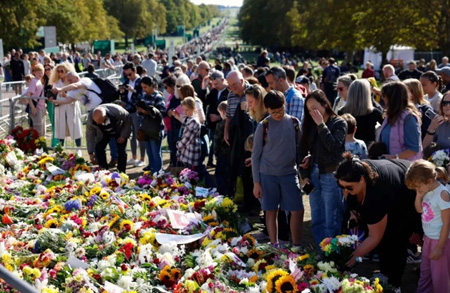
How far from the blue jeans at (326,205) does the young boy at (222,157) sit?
2.27 metres

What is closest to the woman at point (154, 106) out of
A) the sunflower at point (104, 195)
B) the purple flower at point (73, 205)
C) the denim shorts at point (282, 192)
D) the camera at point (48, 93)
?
the camera at point (48, 93)

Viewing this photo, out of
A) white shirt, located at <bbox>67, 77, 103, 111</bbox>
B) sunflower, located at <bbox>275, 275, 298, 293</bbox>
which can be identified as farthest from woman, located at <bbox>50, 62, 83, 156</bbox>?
sunflower, located at <bbox>275, 275, 298, 293</bbox>

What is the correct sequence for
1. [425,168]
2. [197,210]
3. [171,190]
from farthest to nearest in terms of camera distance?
[171,190], [197,210], [425,168]

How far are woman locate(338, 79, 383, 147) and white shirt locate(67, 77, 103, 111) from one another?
492cm

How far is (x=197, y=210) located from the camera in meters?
6.42

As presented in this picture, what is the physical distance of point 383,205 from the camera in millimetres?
5133

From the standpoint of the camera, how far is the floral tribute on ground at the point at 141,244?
4602mm

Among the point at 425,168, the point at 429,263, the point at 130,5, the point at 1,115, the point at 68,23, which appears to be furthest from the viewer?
the point at 130,5

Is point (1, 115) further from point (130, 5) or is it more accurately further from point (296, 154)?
point (130, 5)

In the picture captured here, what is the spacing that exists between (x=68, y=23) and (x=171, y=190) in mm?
59606

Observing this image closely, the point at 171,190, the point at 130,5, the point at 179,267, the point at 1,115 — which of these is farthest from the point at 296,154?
the point at 130,5

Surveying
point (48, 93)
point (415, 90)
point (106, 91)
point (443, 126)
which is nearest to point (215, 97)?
point (106, 91)

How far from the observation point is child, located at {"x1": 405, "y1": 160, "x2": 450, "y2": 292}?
5.06m

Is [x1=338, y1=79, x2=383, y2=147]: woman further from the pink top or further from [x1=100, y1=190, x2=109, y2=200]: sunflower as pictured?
the pink top
